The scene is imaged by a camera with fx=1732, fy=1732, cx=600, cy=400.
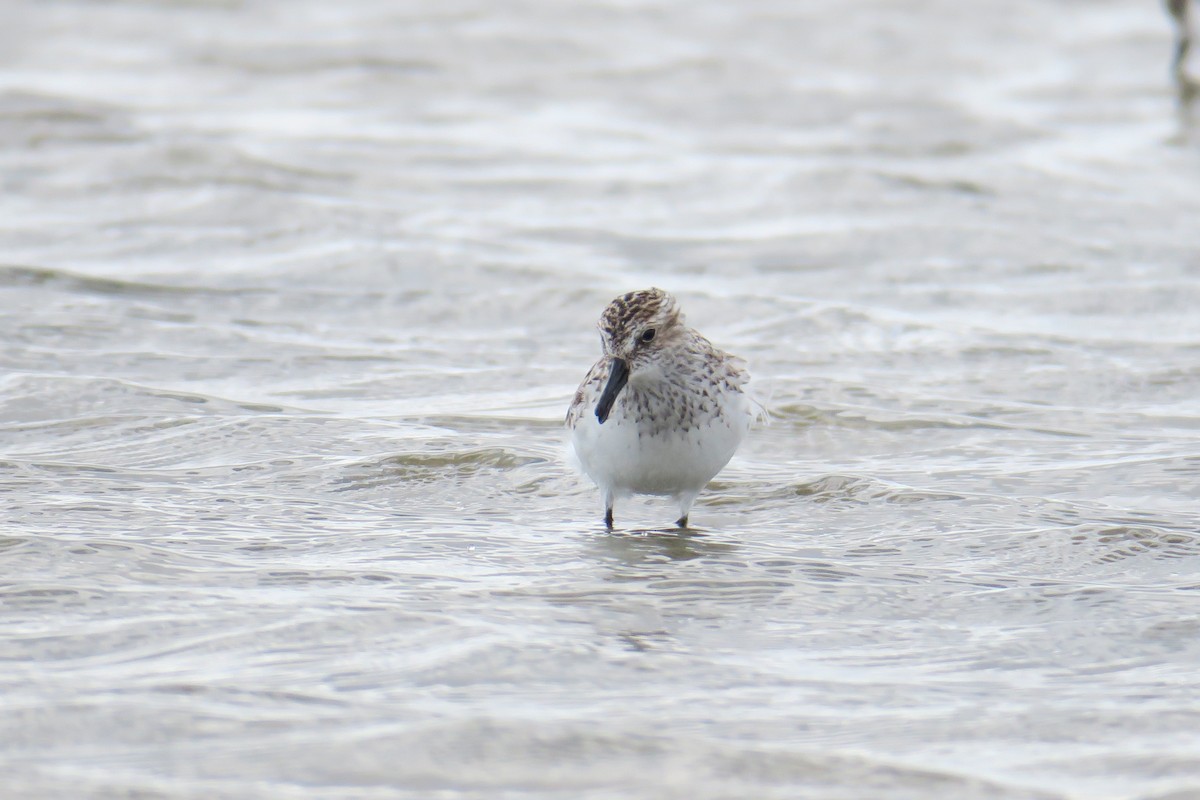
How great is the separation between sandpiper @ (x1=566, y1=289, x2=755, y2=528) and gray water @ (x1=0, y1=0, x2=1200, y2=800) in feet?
1.12

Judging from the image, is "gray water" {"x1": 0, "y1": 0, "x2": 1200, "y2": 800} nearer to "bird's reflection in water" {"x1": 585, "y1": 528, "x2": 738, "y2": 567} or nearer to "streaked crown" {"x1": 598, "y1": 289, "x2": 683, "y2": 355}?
"bird's reflection in water" {"x1": 585, "y1": 528, "x2": 738, "y2": 567}

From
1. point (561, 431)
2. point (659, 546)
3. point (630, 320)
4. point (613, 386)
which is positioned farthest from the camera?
point (561, 431)

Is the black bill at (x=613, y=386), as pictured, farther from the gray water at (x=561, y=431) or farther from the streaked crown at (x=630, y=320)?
the gray water at (x=561, y=431)

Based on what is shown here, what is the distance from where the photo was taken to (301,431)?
857cm

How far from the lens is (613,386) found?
22.7 ft

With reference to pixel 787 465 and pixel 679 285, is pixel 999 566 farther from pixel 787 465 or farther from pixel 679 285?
pixel 679 285

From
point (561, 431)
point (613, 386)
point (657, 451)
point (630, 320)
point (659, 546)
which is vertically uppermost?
point (630, 320)

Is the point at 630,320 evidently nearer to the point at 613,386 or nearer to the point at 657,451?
the point at 613,386

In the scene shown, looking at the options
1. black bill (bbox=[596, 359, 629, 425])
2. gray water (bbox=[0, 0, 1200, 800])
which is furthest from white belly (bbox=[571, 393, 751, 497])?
gray water (bbox=[0, 0, 1200, 800])

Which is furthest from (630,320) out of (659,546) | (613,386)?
(659,546)

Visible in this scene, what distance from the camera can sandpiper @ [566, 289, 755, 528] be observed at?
7066 millimetres

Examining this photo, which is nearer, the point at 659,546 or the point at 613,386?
the point at 613,386

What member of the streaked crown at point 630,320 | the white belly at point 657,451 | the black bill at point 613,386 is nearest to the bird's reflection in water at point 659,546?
the white belly at point 657,451

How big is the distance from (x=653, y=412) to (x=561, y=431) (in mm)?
1825
